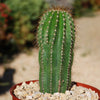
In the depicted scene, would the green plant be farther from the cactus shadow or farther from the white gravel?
the white gravel

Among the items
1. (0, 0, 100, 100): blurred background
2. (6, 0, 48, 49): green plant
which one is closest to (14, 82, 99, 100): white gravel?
(0, 0, 100, 100): blurred background

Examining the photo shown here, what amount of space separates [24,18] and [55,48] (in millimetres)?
4907

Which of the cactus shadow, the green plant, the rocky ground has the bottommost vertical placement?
the rocky ground

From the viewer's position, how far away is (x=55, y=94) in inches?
92.7

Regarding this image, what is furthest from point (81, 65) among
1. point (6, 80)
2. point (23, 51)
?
point (6, 80)

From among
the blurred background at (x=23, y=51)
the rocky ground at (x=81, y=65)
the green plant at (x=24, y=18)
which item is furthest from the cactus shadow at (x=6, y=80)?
the green plant at (x=24, y=18)

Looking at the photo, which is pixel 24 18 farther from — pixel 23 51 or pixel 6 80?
pixel 6 80

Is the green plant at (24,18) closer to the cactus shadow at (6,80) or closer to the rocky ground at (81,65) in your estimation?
the rocky ground at (81,65)

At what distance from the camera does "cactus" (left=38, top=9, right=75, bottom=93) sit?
226 centimetres

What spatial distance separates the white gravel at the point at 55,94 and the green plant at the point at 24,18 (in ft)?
14.2

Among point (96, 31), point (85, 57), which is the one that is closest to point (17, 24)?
point (85, 57)

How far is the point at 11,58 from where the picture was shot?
680cm

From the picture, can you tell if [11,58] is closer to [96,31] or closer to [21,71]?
[21,71]

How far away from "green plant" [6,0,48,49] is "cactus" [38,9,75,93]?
4438mm
